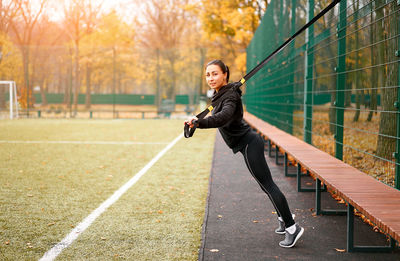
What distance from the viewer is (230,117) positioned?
3.50m

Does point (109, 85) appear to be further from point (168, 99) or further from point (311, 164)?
point (311, 164)

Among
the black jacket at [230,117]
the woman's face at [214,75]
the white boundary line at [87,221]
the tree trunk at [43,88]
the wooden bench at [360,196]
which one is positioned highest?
the tree trunk at [43,88]

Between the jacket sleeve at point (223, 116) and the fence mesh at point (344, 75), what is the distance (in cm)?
155

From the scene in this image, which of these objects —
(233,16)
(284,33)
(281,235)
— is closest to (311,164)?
(281,235)

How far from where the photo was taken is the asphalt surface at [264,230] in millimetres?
3555

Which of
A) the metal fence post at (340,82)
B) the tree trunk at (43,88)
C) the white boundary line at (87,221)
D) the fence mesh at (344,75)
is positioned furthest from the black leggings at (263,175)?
the tree trunk at (43,88)

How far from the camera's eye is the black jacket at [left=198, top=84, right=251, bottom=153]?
11.3 ft

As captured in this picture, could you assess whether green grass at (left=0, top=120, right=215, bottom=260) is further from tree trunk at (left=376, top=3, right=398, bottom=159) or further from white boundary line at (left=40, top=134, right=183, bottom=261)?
tree trunk at (left=376, top=3, right=398, bottom=159)

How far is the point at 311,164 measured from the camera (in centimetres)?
496

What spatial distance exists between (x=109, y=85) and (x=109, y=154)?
1753 centimetres

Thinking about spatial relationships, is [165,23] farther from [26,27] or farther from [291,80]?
[291,80]

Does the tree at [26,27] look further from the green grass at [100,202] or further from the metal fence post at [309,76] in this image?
the metal fence post at [309,76]

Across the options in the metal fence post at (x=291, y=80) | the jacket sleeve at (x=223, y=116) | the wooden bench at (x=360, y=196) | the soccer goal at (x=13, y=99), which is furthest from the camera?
the soccer goal at (x=13, y=99)

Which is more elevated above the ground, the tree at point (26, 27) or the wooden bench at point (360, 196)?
the tree at point (26, 27)
